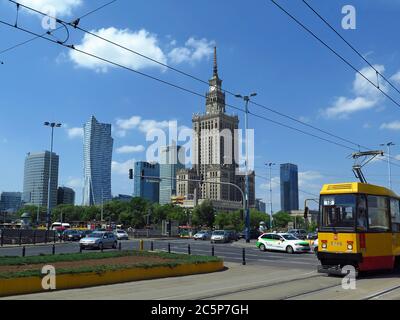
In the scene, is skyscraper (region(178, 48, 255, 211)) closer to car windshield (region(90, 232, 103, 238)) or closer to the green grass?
car windshield (region(90, 232, 103, 238))

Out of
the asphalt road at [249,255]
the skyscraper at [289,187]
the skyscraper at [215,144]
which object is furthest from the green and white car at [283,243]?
the skyscraper at [289,187]

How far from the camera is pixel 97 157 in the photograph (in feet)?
445

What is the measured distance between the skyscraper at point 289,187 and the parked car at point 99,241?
7253 cm

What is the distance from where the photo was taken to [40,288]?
555 inches

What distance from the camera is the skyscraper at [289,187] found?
366 ft

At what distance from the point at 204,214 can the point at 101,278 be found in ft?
363

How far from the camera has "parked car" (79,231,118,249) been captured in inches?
1476

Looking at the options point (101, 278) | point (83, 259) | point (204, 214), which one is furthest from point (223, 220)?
point (101, 278)

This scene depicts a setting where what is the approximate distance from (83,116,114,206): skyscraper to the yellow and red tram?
94111mm

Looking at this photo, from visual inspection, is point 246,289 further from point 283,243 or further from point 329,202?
point 283,243

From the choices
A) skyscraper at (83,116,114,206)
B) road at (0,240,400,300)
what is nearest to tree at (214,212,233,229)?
skyscraper at (83,116,114,206)

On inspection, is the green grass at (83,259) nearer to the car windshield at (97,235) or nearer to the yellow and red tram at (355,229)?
the yellow and red tram at (355,229)

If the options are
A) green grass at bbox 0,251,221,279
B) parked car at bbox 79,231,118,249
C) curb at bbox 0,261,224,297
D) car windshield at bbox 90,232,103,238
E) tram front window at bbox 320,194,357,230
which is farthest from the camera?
car windshield at bbox 90,232,103,238
